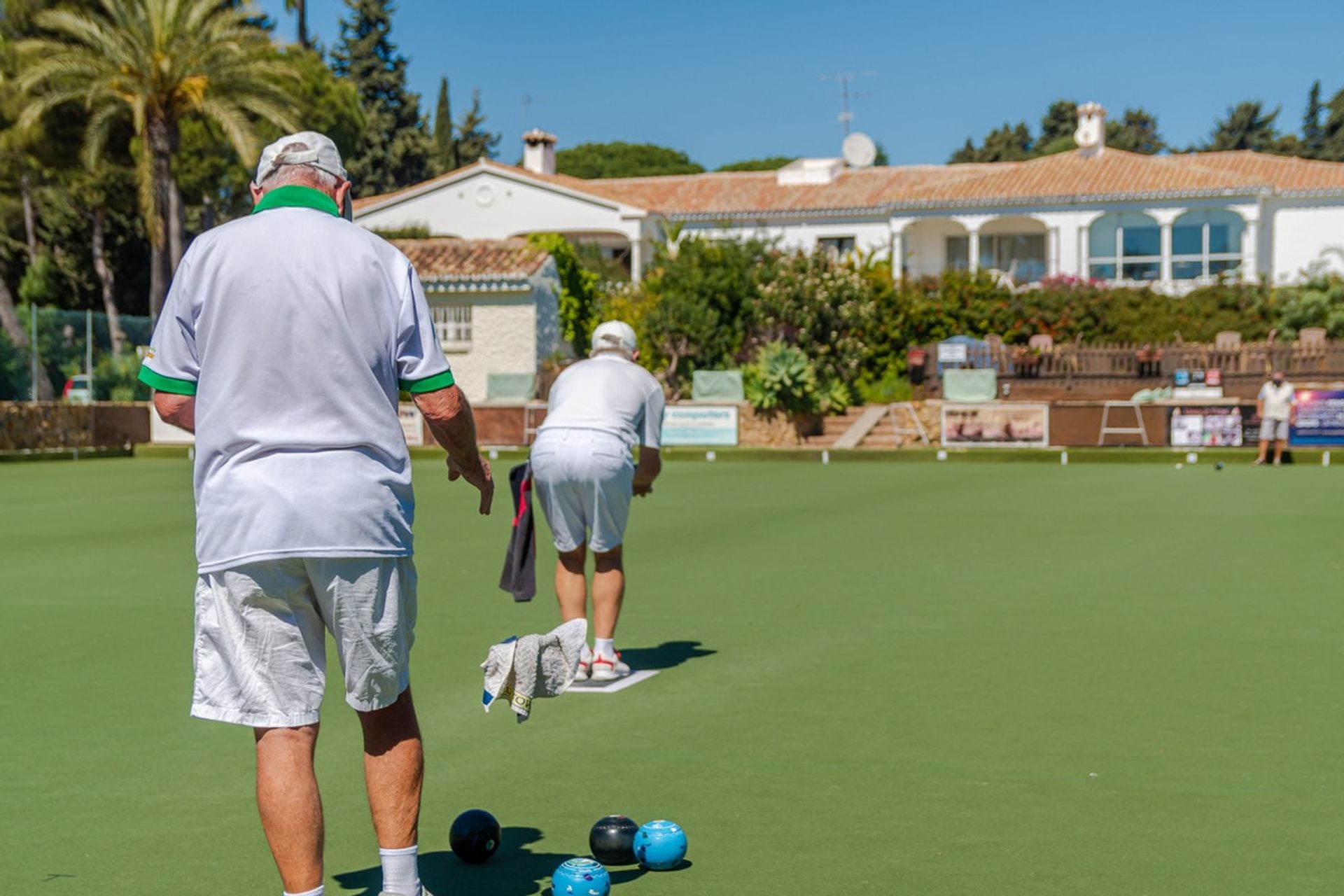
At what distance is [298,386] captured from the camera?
3.76m

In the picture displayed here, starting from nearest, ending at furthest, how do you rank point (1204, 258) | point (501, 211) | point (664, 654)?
point (664, 654)
point (1204, 258)
point (501, 211)

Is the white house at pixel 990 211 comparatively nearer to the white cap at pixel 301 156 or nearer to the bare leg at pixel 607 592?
the bare leg at pixel 607 592

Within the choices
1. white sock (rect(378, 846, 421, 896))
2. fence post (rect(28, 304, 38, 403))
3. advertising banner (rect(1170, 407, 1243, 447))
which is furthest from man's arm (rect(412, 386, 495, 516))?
fence post (rect(28, 304, 38, 403))

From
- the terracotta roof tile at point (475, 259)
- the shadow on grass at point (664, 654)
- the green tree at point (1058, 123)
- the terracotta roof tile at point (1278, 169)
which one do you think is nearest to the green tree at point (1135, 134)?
the green tree at point (1058, 123)

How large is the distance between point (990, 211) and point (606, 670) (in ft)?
155

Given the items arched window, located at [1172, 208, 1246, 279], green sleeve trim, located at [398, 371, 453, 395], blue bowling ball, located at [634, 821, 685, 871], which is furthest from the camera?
arched window, located at [1172, 208, 1246, 279]

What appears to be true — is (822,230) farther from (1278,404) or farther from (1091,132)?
(1278,404)

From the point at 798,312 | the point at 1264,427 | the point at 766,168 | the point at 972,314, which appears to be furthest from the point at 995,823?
the point at 766,168

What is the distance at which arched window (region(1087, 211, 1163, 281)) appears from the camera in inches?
2050

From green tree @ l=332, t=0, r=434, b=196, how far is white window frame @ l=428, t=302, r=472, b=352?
33.5 metres

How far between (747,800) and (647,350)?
3430 centimetres

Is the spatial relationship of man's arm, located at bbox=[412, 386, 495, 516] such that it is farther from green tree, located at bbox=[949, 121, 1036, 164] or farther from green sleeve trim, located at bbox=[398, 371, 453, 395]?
green tree, located at bbox=[949, 121, 1036, 164]

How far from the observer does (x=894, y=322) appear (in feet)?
135

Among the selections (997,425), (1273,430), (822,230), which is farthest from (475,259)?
(1273,430)
